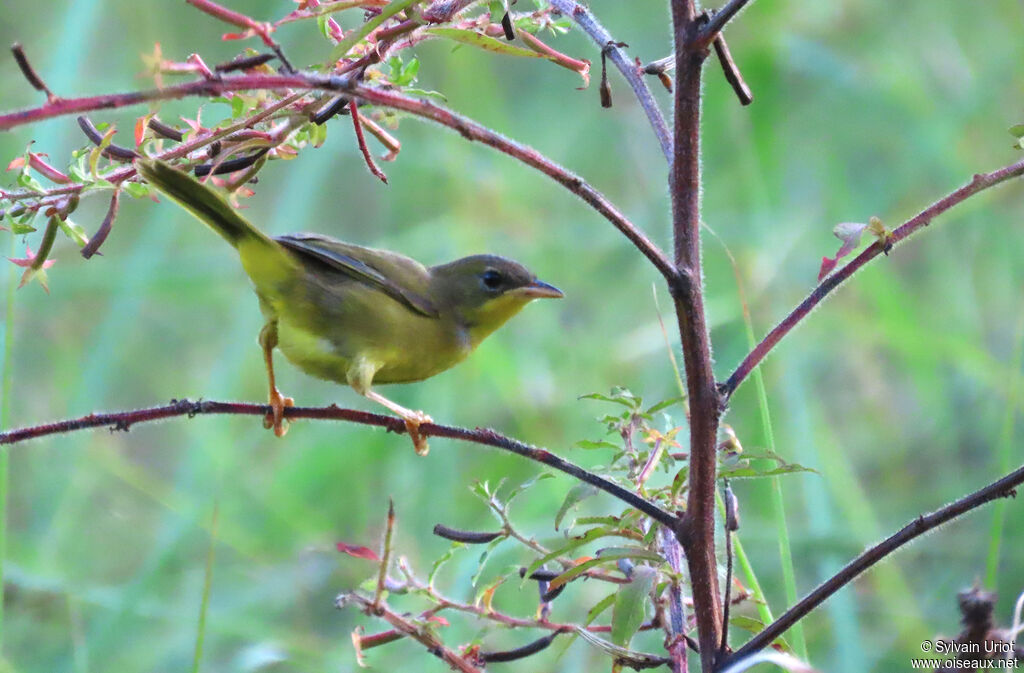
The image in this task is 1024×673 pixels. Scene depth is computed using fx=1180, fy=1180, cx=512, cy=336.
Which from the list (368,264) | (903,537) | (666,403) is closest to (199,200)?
(368,264)

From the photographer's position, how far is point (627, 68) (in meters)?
1.71

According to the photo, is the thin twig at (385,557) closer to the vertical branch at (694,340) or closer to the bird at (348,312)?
the vertical branch at (694,340)

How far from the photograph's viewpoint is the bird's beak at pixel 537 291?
3180 mm

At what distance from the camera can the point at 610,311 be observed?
549cm

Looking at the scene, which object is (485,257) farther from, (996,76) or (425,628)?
(996,76)

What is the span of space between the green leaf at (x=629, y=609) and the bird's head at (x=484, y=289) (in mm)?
1769

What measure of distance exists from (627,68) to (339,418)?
0.67m

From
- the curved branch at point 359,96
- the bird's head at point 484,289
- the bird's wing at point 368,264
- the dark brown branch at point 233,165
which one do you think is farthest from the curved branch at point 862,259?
the bird's head at point 484,289

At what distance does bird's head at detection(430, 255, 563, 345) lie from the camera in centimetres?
327

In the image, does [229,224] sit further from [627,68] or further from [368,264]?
[627,68]

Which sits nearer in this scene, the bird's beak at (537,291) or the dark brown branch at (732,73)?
the dark brown branch at (732,73)

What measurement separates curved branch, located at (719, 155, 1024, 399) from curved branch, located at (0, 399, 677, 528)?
0.60 ft

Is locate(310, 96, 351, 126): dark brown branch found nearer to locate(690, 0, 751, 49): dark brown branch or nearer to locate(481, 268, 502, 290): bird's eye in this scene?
locate(690, 0, 751, 49): dark brown branch

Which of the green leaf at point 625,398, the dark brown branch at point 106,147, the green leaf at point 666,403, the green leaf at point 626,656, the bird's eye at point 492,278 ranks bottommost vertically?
the green leaf at point 626,656
